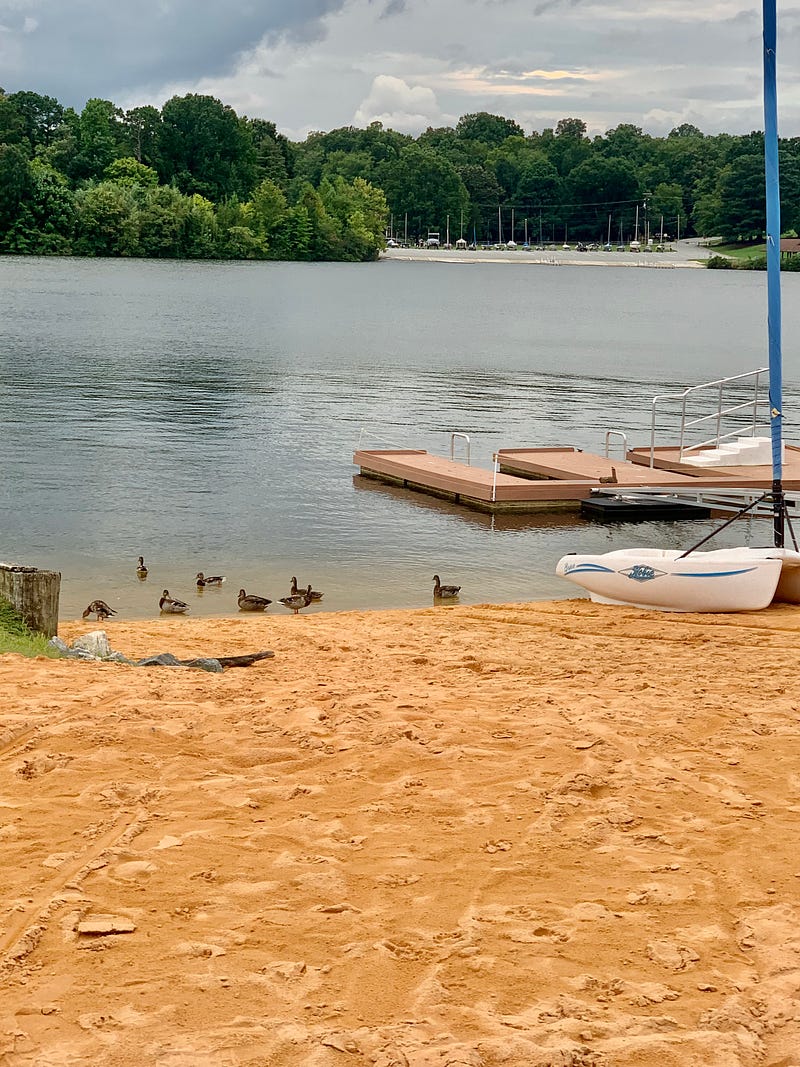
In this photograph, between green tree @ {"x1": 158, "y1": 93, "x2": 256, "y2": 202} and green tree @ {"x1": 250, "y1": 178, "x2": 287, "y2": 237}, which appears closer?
green tree @ {"x1": 250, "y1": 178, "x2": 287, "y2": 237}

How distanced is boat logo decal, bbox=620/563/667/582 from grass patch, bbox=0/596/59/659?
21.2 ft

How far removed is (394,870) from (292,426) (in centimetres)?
2809

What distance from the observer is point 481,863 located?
5.71m

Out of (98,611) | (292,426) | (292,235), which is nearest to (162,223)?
(292,235)

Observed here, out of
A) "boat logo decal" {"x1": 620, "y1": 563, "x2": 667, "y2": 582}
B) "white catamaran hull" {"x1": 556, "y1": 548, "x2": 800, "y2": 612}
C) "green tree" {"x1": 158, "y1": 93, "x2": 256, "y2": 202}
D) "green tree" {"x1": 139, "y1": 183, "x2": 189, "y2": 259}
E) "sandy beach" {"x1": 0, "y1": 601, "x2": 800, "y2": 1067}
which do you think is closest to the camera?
"sandy beach" {"x1": 0, "y1": 601, "x2": 800, "y2": 1067}

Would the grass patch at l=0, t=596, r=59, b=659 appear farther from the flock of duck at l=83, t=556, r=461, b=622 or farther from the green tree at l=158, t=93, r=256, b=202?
the green tree at l=158, t=93, r=256, b=202

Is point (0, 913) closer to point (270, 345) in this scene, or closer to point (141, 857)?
point (141, 857)

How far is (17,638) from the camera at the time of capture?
400 inches

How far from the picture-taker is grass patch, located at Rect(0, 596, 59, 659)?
974cm

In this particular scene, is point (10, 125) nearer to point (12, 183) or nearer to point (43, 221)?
point (43, 221)

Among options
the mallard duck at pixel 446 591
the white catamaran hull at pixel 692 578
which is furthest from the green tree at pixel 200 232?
the white catamaran hull at pixel 692 578

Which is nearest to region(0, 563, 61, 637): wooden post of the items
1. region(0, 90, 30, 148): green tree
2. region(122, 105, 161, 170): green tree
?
region(0, 90, 30, 148): green tree

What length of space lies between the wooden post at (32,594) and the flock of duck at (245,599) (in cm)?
332

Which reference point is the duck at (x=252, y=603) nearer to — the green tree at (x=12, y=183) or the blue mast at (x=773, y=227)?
the blue mast at (x=773, y=227)
